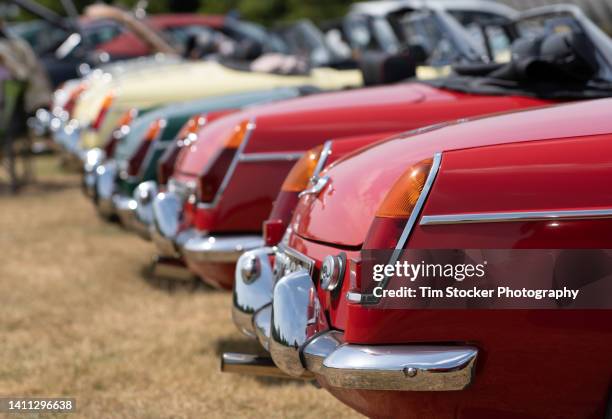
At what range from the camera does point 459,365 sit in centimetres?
234

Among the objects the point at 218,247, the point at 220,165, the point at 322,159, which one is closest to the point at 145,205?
the point at 220,165

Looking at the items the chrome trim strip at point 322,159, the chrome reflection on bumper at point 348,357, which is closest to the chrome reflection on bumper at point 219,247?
the chrome trim strip at point 322,159

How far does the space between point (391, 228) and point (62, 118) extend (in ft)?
27.2

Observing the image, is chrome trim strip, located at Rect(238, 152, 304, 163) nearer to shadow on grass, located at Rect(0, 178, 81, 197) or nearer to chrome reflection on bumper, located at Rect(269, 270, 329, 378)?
chrome reflection on bumper, located at Rect(269, 270, 329, 378)

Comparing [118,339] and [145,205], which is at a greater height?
[145,205]

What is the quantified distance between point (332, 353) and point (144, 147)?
13.4ft

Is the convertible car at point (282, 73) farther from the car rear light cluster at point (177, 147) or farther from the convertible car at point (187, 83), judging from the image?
the car rear light cluster at point (177, 147)

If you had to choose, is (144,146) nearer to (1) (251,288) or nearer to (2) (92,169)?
(2) (92,169)

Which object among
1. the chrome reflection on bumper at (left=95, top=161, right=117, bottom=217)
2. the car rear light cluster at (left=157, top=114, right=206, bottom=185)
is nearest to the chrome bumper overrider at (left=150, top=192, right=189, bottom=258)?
the car rear light cluster at (left=157, top=114, right=206, bottom=185)

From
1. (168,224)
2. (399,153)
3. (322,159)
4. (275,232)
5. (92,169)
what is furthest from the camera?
(92,169)

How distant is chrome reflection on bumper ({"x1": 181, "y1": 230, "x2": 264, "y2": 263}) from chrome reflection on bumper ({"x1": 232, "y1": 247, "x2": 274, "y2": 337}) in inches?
40.0

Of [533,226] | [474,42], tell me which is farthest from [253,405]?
[474,42]

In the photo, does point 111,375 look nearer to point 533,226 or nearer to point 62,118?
point 533,226

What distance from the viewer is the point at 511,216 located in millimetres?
2346
